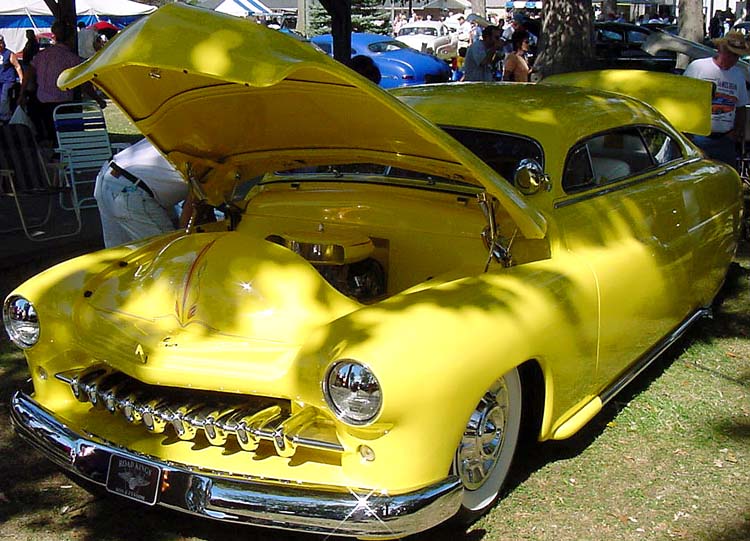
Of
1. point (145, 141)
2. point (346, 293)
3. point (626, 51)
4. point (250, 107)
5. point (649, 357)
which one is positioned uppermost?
point (250, 107)

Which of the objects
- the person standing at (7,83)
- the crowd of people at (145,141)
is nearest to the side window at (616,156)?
the crowd of people at (145,141)

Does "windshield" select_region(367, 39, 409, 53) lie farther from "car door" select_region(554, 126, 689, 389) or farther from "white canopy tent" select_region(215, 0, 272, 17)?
"car door" select_region(554, 126, 689, 389)

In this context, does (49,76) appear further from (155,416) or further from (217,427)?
(217,427)

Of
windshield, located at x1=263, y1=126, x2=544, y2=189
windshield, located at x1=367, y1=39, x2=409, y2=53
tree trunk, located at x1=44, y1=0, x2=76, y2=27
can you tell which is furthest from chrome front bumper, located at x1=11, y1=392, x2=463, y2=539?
windshield, located at x1=367, y1=39, x2=409, y2=53

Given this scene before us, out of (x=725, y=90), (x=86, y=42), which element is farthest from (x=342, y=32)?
(x=86, y=42)

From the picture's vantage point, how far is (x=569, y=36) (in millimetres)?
9883

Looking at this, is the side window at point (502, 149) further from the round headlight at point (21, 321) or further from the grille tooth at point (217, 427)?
the round headlight at point (21, 321)

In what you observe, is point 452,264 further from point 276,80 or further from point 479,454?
point 276,80

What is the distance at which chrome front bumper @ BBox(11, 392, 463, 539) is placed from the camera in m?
2.79

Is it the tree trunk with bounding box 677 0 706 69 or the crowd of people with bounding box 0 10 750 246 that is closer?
the crowd of people with bounding box 0 10 750 246

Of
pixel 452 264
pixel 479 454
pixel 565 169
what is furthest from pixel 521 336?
pixel 565 169

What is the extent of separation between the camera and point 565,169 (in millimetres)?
4066

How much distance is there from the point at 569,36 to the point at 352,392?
312 inches

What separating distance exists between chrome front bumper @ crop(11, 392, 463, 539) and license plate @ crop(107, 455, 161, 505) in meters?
0.02
